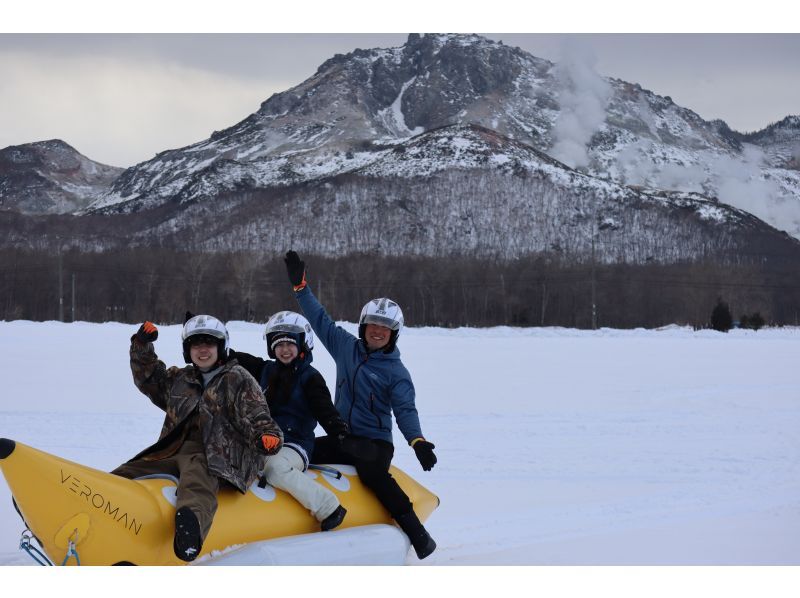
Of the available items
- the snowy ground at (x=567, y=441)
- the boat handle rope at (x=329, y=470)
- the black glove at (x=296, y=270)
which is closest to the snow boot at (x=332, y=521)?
the boat handle rope at (x=329, y=470)

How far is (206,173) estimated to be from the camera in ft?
401

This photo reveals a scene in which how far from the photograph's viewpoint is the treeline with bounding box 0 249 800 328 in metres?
44.3

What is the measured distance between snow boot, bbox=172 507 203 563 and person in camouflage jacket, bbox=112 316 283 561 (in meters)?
0.07

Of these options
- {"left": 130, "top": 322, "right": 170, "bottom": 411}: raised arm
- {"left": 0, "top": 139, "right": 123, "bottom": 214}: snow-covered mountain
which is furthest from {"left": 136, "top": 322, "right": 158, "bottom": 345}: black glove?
{"left": 0, "top": 139, "right": 123, "bottom": 214}: snow-covered mountain

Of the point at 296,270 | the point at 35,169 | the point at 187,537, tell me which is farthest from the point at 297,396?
the point at 35,169

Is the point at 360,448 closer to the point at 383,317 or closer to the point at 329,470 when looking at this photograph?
the point at 329,470

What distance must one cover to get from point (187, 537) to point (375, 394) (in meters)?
1.77

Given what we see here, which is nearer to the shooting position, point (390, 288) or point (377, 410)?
point (377, 410)

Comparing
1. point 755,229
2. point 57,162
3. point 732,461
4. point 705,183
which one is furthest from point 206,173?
point 732,461

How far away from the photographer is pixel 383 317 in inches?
232

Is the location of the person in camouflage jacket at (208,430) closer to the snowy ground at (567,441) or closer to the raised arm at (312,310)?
the raised arm at (312,310)

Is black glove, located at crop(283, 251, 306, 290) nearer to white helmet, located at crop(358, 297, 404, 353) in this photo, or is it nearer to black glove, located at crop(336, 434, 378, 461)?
white helmet, located at crop(358, 297, 404, 353)

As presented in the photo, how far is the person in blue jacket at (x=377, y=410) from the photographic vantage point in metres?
5.77

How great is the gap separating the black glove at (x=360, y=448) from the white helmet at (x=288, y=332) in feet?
2.24
